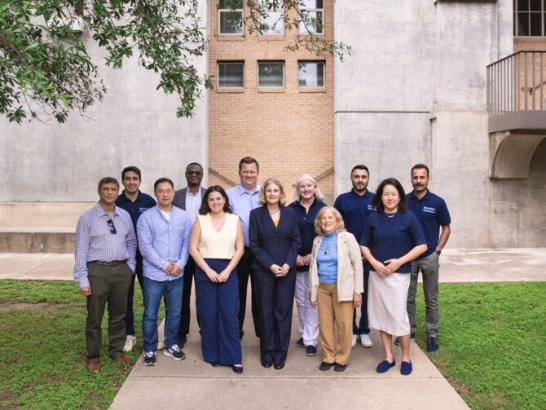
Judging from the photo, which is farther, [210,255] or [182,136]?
[182,136]

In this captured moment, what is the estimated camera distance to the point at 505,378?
4.80 meters

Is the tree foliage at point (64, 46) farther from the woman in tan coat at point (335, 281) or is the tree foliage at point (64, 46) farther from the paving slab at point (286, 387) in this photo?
the paving slab at point (286, 387)

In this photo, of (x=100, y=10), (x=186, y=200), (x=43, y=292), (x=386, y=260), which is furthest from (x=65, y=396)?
(x=43, y=292)

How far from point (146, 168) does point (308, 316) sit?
9412 millimetres

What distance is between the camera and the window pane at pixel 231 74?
15.0m

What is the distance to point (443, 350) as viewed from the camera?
18.4ft

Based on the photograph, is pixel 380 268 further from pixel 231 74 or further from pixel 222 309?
pixel 231 74

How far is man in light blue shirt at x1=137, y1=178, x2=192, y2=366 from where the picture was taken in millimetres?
5027

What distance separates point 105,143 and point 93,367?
32.3ft

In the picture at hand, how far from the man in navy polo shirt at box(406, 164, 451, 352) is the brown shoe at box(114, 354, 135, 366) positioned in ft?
10.1

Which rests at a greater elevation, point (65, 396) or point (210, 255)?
point (210, 255)

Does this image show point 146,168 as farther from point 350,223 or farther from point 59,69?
point 350,223

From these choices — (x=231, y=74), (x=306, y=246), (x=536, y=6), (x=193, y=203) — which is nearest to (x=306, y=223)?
(x=306, y=246)

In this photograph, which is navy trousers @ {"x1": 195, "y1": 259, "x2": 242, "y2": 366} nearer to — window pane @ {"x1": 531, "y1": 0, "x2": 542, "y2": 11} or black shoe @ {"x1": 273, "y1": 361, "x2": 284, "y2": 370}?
black shoe @ {"x1": 273, "y1": 361, "x2": 284, "y2": 370}
